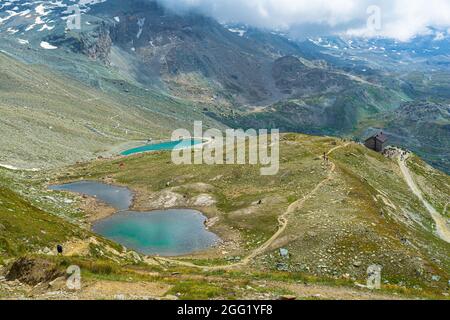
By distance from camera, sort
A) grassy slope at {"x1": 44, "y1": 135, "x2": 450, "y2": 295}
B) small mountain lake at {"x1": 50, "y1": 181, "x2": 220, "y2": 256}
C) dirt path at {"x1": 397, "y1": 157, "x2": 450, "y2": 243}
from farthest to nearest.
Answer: dirt path at {"x1": 397, "y1": 157, "x2": 450, "y2": 243}
small mountain lake at {"x1": 50, "y1": 181, "x2": 220, "y2": 256}
grassy slope at {"x1": 44, "y1": 135, "x2": 450, "y2": 295}

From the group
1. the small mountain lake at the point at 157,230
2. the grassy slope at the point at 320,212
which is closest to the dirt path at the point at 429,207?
the grassy slope at the point at 320,212

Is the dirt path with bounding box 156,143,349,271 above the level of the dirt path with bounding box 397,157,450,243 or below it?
above

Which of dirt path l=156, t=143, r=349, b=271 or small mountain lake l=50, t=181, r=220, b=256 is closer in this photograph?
dirt path l=156, t=143, r=349, b=271

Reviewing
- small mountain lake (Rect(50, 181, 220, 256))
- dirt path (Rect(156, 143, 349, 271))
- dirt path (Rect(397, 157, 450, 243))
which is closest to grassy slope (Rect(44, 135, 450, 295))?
dirt path (Rect(156, 143, 349, 271))

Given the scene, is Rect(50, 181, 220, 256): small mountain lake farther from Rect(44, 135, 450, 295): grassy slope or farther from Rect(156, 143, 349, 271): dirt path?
Rect(156, 143, 349, 271): dirt path

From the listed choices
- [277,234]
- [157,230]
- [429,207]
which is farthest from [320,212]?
[429,207]

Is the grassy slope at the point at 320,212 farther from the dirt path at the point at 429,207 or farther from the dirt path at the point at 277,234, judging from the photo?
the dirt path at the point at 429,207
